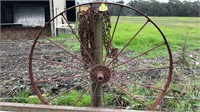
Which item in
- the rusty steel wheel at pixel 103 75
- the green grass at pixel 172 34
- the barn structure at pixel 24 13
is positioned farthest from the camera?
the barn structure at pixel 24 13

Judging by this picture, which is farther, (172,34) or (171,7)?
(172,34)

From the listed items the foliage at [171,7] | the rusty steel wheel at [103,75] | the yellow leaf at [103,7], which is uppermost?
the foliage at [171,7]

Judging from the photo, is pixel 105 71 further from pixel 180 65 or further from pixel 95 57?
pixel 180 65

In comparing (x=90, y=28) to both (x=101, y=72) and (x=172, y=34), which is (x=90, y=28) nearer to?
(x=101, y=72)

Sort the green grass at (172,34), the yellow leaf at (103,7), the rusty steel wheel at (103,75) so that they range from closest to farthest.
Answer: the yellow leaf at (103,7) → the rusty steel wheel at (103,75) → the green grass at (172,34)

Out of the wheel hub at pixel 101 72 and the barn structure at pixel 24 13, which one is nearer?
the wheel hub at pixel 101 72

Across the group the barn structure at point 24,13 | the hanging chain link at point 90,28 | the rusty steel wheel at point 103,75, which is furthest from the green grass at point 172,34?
the barn structure at point 24,13

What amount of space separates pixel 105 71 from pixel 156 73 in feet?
4.69

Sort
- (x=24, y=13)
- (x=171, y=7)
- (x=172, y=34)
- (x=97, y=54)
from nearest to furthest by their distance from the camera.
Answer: (x=97, y=54) → (x=171, y=7) → (x=172, y=34) → (x=24, y=13)

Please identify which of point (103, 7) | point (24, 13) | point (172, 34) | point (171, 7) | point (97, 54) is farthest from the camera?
point (24, 13)

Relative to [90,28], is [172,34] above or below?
below

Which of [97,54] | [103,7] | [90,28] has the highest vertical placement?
[103,7]

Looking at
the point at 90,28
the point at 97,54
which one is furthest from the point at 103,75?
the point at 90,28

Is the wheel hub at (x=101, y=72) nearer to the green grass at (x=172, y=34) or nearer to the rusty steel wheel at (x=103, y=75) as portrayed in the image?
the rusty steel wheel at (x=103, y=75)
